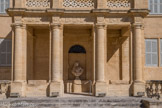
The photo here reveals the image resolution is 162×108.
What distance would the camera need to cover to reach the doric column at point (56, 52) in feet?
55.8

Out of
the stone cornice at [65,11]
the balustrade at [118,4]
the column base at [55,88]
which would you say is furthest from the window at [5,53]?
the balustrade at [118,4]

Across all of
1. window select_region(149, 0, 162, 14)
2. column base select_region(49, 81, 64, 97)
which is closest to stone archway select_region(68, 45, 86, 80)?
column base select_region(49, 81, 64, 97)

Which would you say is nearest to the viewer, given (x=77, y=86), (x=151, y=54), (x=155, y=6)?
(x=77, y=86)

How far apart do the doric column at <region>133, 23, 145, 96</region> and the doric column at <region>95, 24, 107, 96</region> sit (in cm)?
189

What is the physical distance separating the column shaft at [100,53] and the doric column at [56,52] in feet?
7.51

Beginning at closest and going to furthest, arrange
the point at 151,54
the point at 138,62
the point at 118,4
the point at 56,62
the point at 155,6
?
1. the point at 56,62
2. the point at 138,62
3. the point at 118,4
4. the point at 151,54
5. the point at 155,6

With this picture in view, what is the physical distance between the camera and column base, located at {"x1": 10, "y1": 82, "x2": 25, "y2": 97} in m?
16.5

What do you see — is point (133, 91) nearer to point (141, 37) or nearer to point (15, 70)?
point (141, 37)

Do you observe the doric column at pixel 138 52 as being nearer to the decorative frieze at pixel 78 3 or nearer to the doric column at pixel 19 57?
the decorative frieze at pixel 78 3

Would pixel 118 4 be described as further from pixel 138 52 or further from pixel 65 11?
pixel 65 11

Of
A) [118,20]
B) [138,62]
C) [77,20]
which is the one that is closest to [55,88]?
[77,20]

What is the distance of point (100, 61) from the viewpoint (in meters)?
17.2

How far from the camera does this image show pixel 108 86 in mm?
17234

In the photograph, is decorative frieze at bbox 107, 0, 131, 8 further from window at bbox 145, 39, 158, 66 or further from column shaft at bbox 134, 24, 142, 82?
window at bbox 145, 39, 158, 66
